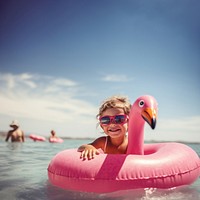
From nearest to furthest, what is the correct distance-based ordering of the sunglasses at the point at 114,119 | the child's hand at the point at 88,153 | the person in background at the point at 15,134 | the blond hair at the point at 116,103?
the child's hand at the point at 88,153 < the sunglasses at the point at 114,119 < the blond hair at the point at 116,103 < the person in background at the point at 15,134

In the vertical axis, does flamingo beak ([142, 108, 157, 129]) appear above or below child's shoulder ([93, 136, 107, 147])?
above

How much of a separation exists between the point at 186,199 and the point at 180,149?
0.78 m

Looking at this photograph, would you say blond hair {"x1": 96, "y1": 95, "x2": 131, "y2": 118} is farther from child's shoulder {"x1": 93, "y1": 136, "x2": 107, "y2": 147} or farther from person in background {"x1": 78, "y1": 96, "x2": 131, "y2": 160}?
child's shoulder {"x1": 93, "y1": 136, "x2": 107, "y2": 147}

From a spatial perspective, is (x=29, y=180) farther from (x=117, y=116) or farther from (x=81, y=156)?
(x=117, y=116)

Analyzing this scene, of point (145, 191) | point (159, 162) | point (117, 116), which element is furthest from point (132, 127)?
point (145, 191)

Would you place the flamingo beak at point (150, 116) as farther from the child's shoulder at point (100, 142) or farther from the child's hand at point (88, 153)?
the child's shoulder at point (100, 142)

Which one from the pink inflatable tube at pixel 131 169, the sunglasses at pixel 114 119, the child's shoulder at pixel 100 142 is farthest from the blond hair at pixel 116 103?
the pink inflatable tube at pixel 131 169

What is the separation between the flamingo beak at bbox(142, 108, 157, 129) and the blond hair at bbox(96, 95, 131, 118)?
0.65 meters

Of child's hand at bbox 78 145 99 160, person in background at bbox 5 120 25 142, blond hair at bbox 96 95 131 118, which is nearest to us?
child's hand at bbox 78 145 99 160

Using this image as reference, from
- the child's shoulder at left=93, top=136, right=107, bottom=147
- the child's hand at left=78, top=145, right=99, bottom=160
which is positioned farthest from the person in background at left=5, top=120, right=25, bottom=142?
the child's hand at left=78, top=145, right=99, bottom=160

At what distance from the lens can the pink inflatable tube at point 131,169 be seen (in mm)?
2783

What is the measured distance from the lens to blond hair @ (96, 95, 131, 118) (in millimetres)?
3627

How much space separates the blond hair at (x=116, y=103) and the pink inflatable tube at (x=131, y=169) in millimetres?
423

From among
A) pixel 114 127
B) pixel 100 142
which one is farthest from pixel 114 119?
pixel 100 142
